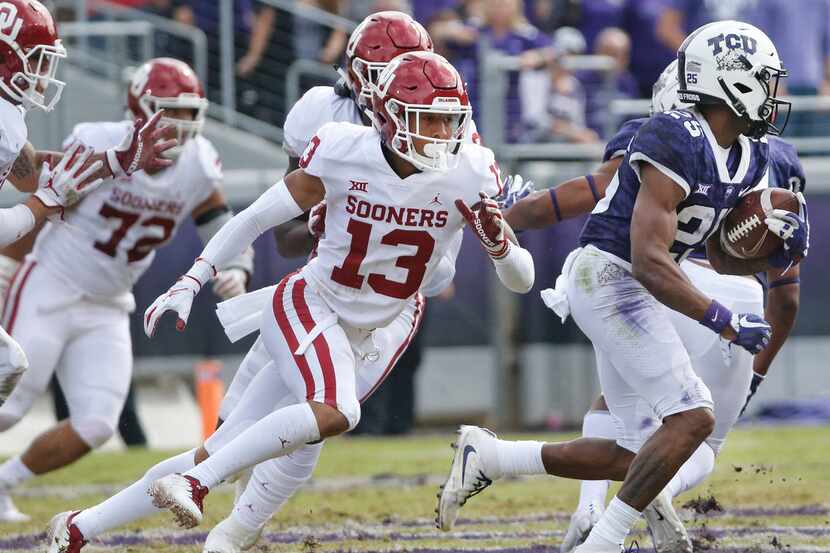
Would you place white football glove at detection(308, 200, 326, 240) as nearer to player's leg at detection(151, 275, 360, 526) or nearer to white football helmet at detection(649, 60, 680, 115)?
player's leg at detection(151, 275, 360, 526)

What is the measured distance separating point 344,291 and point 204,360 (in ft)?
19.5

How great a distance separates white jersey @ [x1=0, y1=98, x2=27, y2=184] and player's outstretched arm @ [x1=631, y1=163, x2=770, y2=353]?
6.67ft

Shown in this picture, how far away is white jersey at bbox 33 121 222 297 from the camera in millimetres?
6562

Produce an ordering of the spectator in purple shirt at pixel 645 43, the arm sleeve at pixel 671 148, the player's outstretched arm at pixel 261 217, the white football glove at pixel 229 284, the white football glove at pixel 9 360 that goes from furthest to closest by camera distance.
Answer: the spectator in purple shirt at pixel 645 43
the white football glove at pixel 229 284
the white football glove at pixel 9 360
the player's outstretched arm at pixel 261 217
the arm sleeve at pixel 671 148

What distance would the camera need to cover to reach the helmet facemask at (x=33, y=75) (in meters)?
5.17

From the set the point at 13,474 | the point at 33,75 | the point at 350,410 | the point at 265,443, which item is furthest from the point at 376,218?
the point at 13,474

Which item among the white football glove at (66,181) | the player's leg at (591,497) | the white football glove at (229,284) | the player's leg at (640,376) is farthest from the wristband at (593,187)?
the white football glove at (66,181)

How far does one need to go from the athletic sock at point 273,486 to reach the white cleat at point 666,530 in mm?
1113

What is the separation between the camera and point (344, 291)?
4.91 meters

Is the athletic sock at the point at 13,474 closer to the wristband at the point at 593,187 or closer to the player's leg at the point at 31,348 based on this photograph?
the player's leg at the point at 31,348

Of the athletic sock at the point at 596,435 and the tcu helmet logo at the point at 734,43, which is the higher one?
the tcu helmet logo at the point at 734,43

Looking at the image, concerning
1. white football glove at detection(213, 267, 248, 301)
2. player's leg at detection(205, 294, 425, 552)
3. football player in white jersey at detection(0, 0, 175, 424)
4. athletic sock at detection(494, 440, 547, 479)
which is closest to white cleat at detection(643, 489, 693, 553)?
athletic sock at detection(494, 440, 547, 479)

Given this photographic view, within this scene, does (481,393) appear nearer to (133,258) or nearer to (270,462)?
(133,258)

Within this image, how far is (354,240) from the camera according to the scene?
4.82 m
